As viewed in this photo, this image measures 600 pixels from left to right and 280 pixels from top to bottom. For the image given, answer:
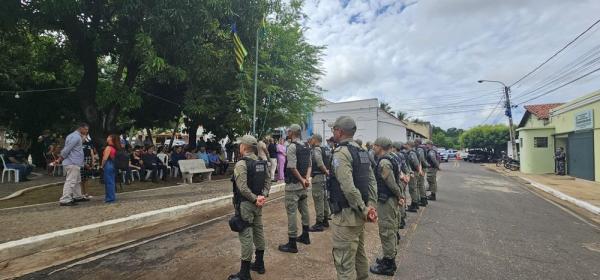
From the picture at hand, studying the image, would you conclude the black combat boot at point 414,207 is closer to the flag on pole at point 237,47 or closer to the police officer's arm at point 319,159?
the police officer's arm at point 319,159

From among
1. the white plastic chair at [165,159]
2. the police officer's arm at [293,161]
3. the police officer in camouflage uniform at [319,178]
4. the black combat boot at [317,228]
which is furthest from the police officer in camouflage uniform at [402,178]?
the white plastic chair at [165,159]

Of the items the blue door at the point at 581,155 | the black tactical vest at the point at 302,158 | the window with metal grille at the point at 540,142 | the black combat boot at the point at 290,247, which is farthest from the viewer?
the window with metal grille at the point at 540,142

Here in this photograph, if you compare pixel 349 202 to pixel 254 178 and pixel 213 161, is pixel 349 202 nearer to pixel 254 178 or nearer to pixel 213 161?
pixel 254 178

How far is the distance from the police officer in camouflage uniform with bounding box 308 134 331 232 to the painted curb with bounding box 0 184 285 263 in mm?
3041

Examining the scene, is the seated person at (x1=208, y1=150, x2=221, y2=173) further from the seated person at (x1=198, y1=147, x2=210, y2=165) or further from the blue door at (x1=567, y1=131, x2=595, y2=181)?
the blue door at (x1=567, y1=131, x2=595, y2=181)

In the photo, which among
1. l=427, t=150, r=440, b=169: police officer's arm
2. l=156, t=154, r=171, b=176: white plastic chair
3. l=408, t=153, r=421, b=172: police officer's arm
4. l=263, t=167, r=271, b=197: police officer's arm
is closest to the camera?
l=263, t=167, r=271, b=197: police officer's arm

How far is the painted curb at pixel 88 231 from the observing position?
4637 millimetres

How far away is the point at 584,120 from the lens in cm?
1736

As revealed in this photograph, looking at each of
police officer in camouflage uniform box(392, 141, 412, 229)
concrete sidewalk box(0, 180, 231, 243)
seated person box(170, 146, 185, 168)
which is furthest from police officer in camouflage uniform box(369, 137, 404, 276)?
seated person box(170, 146, 185, 168)

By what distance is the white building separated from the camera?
1702 inches

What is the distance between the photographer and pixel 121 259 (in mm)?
4750

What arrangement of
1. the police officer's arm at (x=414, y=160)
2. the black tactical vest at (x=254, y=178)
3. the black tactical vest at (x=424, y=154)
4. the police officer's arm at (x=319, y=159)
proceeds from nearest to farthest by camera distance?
the black tactical vest at (x=254, y=178) < the police officer's arm at (x=319, y=159) < the police officer's arm at (x=414, y=160) < the black tactical vest at (x=424, y=154)

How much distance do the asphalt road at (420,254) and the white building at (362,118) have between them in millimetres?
34591

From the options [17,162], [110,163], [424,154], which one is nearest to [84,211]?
[110,163]
